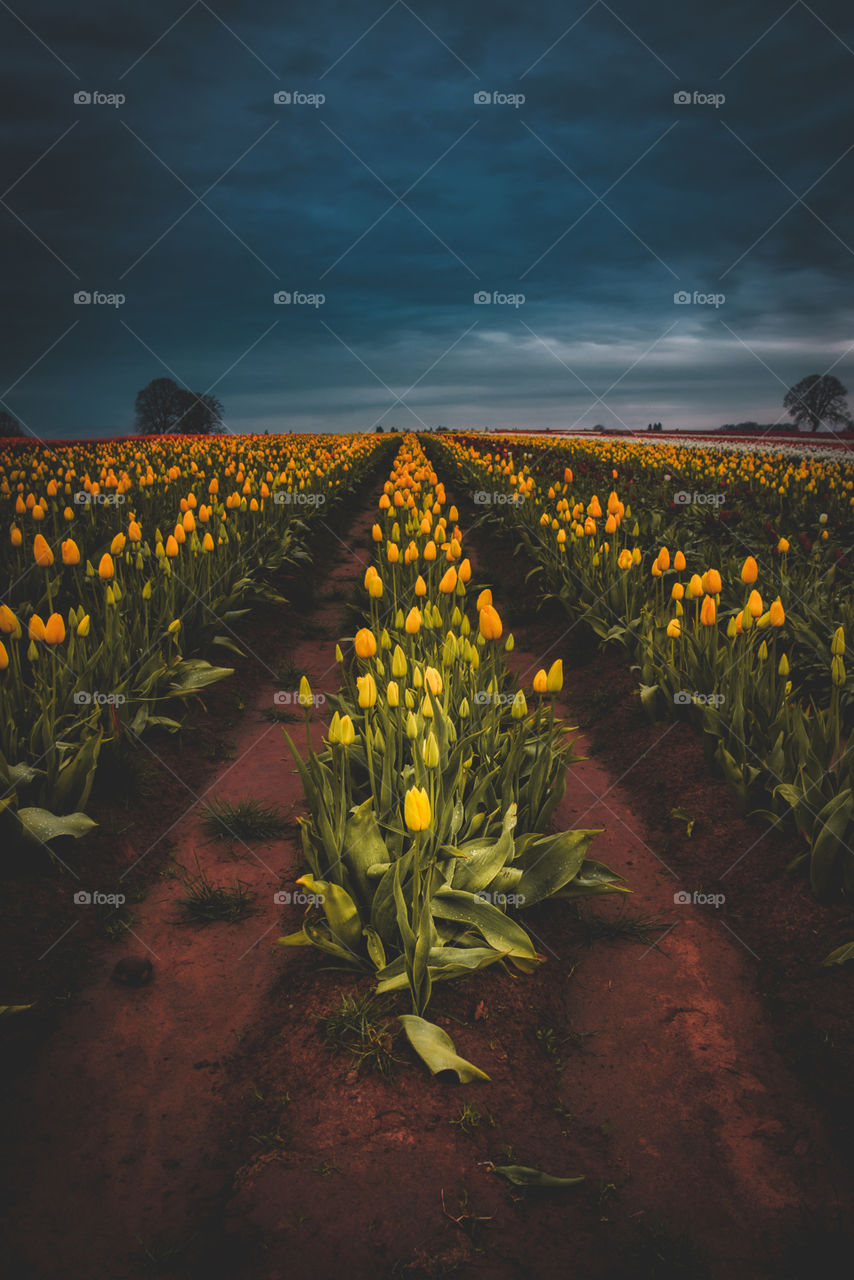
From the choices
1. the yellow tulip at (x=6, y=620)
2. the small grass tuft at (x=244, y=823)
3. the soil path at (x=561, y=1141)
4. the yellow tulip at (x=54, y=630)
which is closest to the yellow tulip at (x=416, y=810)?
the soil path at (x=561, y=1141)

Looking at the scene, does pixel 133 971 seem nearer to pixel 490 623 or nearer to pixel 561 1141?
pixel 561 1141

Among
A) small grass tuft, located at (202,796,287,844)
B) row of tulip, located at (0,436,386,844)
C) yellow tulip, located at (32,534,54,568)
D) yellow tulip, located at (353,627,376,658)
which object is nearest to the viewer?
yellow tulip, located at (353,627,376,658)

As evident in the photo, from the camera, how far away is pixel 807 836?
2.69 m

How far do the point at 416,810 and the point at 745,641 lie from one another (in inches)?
101

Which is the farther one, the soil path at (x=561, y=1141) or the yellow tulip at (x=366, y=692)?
the yellow tulip at (x=366, y=692)

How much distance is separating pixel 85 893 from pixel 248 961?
79 centimetres

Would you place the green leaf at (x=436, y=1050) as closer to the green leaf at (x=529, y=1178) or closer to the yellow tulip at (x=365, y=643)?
the green leaf at (x=529, y=1178)

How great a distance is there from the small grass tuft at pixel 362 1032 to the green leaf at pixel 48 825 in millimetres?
1342

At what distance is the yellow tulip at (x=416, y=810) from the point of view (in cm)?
201

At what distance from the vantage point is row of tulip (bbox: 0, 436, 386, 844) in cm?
299

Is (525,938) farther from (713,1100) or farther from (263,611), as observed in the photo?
(263,611)

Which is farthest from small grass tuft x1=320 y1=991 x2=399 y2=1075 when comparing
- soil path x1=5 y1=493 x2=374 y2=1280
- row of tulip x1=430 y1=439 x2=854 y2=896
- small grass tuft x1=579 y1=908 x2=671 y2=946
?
row of tulip x1=430 y1=439 x2=854 y2=896

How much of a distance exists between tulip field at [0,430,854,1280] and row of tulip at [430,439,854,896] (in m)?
0.03

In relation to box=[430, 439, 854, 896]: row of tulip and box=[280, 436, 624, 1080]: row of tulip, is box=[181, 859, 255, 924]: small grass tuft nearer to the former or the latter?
box=[280, 436, 624, 1080]: row of tulip
